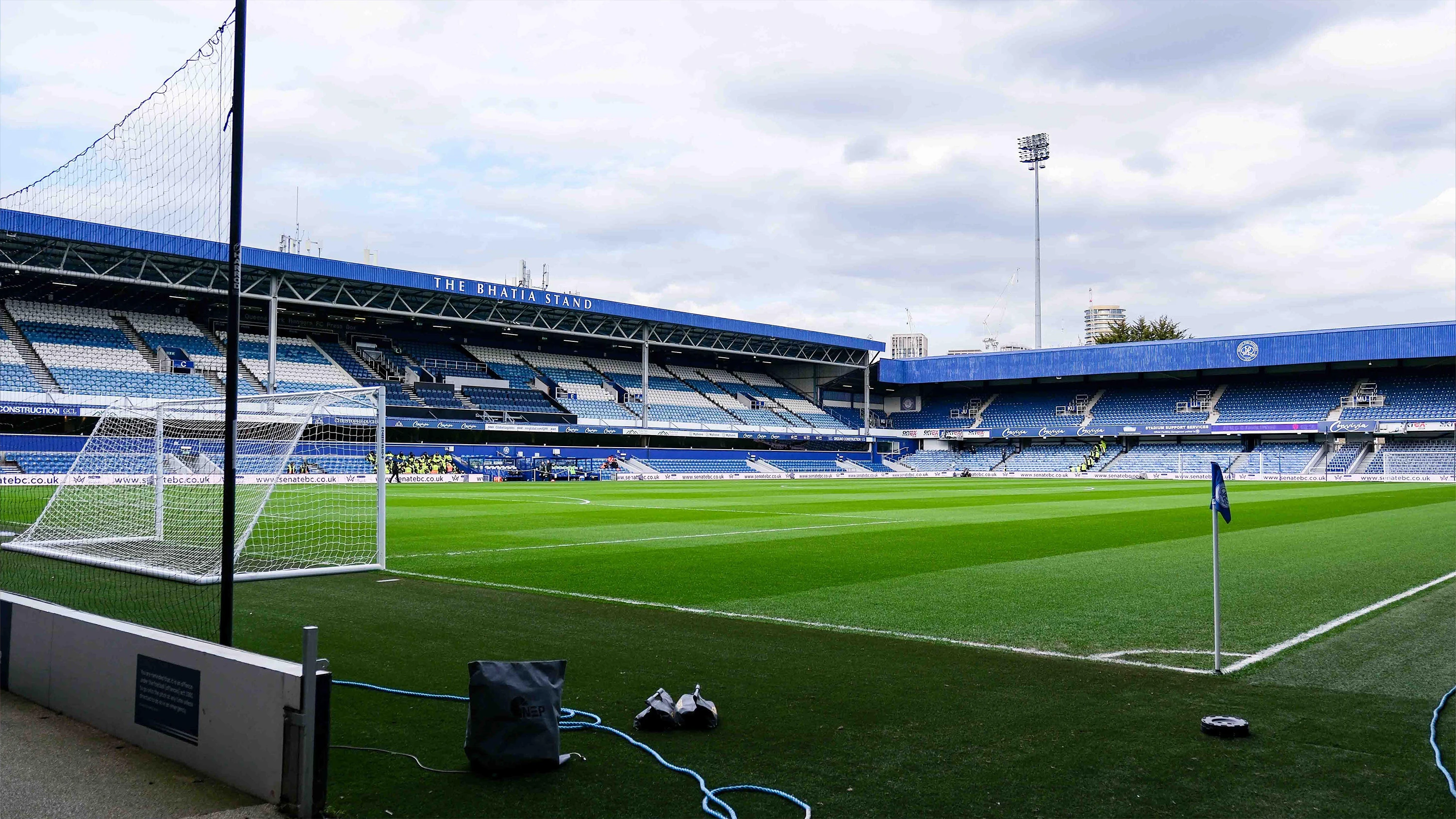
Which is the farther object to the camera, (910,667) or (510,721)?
(910,667)

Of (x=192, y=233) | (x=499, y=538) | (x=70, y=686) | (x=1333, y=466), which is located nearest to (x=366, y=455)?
(x=499, y=538)

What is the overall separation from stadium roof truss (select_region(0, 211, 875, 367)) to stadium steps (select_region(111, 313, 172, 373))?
2794 mm

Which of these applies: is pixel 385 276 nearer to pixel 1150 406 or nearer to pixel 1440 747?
pixel 1440 747

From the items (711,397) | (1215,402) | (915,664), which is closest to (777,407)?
(711,397)

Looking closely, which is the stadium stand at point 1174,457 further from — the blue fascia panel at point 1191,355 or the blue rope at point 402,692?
Answer: the blue rope at point 402,692

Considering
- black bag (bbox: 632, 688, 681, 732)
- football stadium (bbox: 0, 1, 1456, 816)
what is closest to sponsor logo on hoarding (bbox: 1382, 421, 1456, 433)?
football stadium (bbox: 0, 1, 1456, 816)

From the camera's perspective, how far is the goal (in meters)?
12.5

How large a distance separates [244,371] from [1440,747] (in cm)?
4790

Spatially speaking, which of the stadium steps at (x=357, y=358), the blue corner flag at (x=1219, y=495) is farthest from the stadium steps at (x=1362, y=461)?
the blue corner flag at (x=1219, y=495)

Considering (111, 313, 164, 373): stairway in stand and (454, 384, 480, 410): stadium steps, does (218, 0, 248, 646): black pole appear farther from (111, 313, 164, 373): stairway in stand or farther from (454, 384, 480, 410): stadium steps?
(454, 384, 480, 410): stadium steps

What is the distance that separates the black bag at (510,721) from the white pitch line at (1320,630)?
492 cm

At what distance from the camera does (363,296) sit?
163ft

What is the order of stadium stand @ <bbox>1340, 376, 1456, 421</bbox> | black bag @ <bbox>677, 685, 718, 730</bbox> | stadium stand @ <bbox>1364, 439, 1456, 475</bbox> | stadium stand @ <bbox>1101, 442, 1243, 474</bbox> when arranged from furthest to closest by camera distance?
stadium stand @ <bbox>1101, 442, 1243, 474</bbox>
stadium stand @ <bbox>1340, 376, 1456, 421</bbox>
stadium stand @ <bbox>1364, 439, 1456, 475</bbox>
black bag @ <bbox>677, 685, 718, 730</bbox>

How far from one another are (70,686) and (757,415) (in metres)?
62.9
